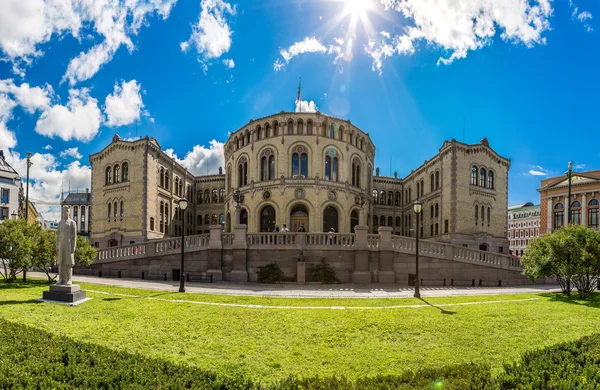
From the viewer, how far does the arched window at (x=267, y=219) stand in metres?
37.2

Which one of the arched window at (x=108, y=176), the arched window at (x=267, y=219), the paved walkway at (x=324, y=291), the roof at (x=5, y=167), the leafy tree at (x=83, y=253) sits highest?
the roof at (x=5, y=167)

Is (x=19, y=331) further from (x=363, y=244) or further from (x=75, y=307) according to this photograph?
(x=363, y=244)

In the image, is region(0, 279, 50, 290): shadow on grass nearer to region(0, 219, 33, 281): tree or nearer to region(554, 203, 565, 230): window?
region(0, 219, 33, 281): tree

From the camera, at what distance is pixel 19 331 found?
7.02 metres

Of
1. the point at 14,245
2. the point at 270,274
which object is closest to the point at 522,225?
the point at 270,274

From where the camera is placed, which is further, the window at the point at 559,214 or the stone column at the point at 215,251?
the window at the point at 559,214

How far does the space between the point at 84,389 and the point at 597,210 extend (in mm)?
63926

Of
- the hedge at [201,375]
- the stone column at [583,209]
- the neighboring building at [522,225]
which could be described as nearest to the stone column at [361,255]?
the hedge at [201,375]

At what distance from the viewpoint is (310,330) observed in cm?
868

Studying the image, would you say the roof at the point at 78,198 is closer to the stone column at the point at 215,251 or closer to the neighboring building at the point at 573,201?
the stone column at the point at 215,251

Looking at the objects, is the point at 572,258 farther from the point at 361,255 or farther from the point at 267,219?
the point at 267,219

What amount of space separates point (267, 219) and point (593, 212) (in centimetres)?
4754

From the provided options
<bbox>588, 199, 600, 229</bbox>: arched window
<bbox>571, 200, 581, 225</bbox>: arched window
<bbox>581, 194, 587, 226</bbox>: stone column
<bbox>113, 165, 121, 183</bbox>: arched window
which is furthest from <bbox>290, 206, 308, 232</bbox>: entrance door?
<bbox>588, 199, 600, 229</bbox>: arched window

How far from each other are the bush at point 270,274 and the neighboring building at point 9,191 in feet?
188
